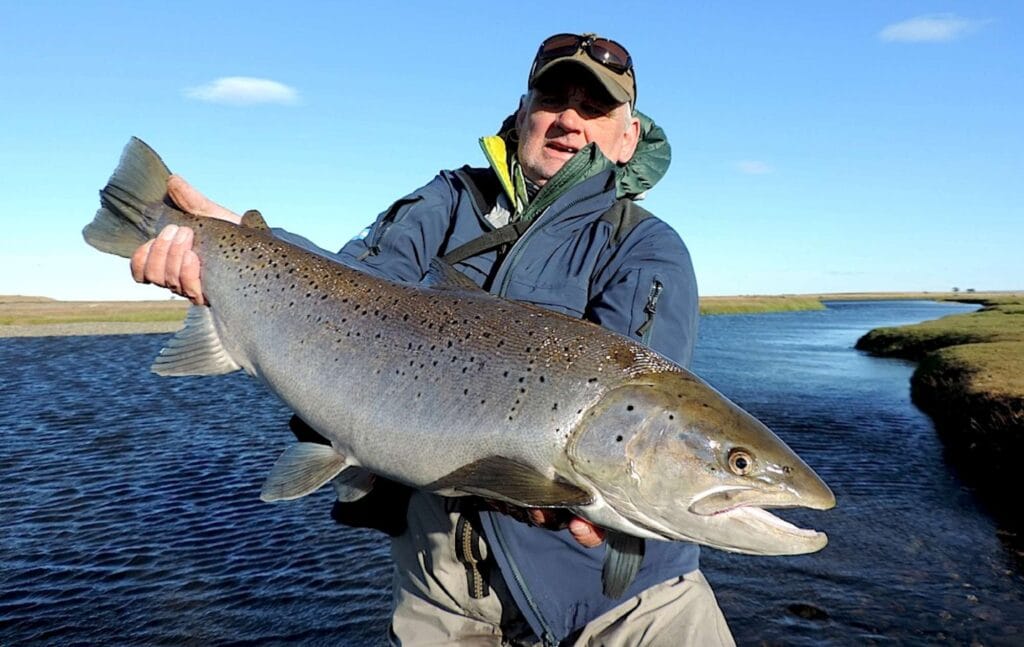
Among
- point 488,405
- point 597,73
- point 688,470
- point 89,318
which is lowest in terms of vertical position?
point 89,318

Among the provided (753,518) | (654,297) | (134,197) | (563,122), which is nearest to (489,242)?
→ (563,122)

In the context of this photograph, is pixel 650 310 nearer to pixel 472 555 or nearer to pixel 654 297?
pixel 654 297

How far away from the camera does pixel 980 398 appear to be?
57.1ft

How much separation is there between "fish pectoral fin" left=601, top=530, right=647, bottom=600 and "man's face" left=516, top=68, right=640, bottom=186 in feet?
6.26

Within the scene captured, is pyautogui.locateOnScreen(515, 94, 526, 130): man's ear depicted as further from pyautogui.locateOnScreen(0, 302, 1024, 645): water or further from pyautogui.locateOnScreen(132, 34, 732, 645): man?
pyautogui.locateOnScreen(0, 302, 1024, 645): water

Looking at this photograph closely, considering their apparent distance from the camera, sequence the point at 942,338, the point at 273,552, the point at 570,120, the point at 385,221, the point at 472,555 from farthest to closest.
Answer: the point at 942,338 < the point at 273,552 < the point at 385,221 < the point at 570,120 < the point at 472,555

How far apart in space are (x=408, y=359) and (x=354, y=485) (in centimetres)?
76

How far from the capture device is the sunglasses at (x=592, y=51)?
4016 mm

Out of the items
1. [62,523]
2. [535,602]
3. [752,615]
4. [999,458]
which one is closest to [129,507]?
[62,523]

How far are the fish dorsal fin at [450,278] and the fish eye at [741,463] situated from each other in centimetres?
138

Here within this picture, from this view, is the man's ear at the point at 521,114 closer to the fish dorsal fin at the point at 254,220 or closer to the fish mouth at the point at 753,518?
the fish dorsal fin at the point at 254,220

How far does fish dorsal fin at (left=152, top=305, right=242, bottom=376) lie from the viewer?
13.8ft

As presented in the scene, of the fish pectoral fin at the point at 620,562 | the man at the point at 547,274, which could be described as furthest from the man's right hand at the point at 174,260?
the fish pectoral fin at the point at 620,562

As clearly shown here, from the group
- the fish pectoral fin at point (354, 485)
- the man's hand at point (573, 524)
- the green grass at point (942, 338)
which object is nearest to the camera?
the man's hand at point (573, 524)
